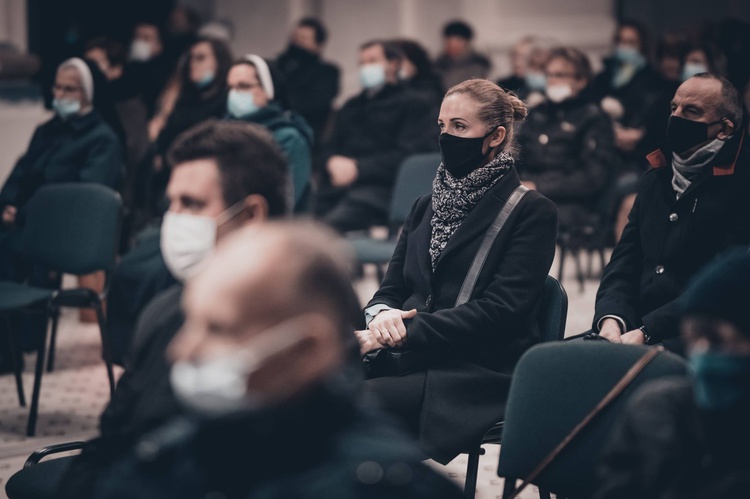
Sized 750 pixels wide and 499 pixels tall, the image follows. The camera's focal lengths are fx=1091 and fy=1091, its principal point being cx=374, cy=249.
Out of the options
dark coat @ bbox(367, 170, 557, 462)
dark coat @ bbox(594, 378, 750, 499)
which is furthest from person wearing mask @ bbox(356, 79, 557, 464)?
dark coat @ bbox(594, 378, 750, 499)

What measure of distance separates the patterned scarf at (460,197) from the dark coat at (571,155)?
3163 millimetres

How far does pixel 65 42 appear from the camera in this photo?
994 cm

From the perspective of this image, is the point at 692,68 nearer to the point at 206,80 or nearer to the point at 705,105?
the point at 206,80

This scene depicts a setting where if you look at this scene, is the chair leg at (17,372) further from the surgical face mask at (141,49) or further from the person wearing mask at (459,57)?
the person wearing mask at (459,57)

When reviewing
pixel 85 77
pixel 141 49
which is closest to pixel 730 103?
pixel 85 77

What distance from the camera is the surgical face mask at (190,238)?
2330 mm

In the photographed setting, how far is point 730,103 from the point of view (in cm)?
336

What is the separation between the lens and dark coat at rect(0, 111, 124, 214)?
229 inches

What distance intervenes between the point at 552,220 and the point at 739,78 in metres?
5.08

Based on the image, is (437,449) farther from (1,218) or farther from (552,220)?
(1,218)

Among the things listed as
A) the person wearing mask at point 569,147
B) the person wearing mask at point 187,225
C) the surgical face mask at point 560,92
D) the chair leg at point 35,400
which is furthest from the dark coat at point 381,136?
the person wearing mask at point 187,225

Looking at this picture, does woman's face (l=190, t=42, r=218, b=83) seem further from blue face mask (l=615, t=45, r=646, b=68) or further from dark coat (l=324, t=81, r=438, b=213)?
blue face mask (l=615, t=45, r=646, b=68)

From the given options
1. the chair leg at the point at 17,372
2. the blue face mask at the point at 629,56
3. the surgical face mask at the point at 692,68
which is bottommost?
the chair leg at the point at 17,372

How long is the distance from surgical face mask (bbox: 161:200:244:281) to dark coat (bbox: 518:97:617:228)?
4110 millimetres
